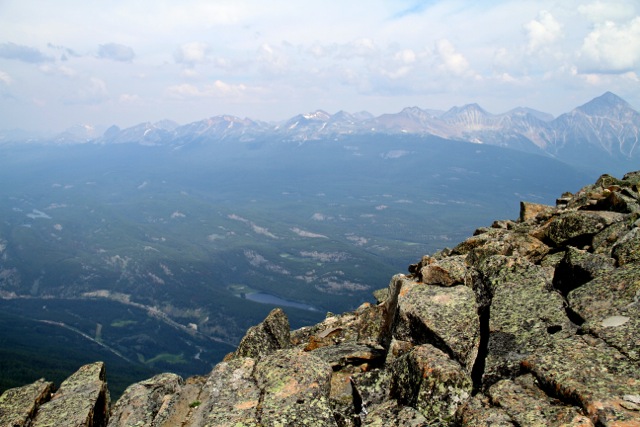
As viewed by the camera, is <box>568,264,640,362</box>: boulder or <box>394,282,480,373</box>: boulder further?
<box>394,282,480,373</box>: boulder

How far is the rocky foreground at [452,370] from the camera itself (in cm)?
1143

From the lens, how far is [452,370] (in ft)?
40.9

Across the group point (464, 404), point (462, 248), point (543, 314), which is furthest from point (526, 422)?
point (462, 248)

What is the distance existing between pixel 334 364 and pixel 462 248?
14865 mm

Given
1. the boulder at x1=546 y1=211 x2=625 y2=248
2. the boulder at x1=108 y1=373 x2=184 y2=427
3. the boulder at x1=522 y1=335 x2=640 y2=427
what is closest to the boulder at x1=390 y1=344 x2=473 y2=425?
the boulder at x1=522 y1=335 x2=640 y2=427

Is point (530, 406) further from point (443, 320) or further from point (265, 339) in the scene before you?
point (265, 339)

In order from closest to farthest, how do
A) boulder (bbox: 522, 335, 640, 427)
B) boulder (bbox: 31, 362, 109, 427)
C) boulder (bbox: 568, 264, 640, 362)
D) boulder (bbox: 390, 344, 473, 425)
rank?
boulder (bbox: 522, 335, 640, 427)
boulder (bbox: 390, 344, 473, 425)
boulder (bbox: 568, 264, 640, 362)
boulder (bbox: 31, 362, 109, 427)

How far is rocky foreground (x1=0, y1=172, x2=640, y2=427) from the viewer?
11.4 m

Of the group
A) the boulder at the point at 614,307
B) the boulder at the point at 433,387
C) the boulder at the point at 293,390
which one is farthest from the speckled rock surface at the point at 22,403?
the boulder at the point at 614,307

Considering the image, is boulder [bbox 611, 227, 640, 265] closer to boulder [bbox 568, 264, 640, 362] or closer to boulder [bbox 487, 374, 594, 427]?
boulder [bbox 568, 264, 640, 362]

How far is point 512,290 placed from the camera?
56.2 feet

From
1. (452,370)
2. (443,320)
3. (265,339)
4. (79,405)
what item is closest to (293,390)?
(452,370)

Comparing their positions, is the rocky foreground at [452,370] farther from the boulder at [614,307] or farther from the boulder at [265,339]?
the boulder at [265,339]

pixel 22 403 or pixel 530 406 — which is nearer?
pixel 530 406
